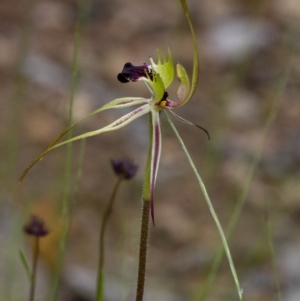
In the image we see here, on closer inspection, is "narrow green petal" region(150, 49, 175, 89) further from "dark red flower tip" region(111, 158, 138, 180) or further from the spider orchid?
"dark red flower tip" region(111, 158, 138, 180)

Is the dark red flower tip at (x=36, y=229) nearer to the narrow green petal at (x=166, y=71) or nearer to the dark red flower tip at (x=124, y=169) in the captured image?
the dark red flower tip at (x=124, y=169)

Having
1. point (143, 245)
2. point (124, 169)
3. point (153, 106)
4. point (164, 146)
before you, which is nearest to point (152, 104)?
point (153, 106)

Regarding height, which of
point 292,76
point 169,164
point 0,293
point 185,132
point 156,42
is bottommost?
point 0,293

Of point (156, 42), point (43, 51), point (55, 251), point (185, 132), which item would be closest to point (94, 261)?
point (55, 251)

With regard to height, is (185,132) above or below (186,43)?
below

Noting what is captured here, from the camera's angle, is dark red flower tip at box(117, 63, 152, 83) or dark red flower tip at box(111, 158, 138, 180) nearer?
dark red flower tip at box(117, 63, 152, 83)

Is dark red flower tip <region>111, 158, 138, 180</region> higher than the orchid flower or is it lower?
higher

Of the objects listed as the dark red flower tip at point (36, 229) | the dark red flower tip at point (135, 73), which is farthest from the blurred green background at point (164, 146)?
the dark red flower tip at point (135, 73)

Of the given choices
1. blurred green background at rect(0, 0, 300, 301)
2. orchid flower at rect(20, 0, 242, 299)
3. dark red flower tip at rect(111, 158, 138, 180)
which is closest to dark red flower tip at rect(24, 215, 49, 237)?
dark red flower tip at rect(111, 158, 138, 180)

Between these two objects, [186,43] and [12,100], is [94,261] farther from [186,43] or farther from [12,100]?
[186,43]

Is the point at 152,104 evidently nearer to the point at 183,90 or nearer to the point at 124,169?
the point at 183,90
